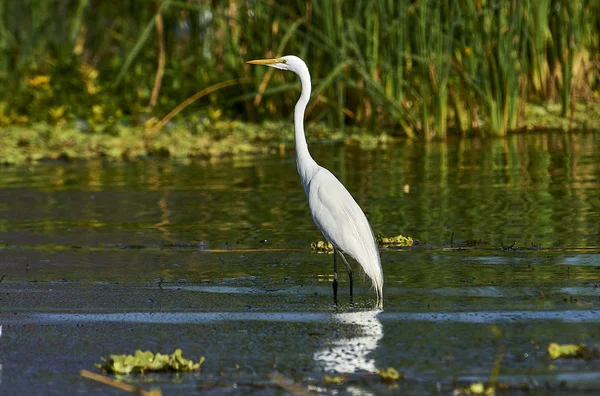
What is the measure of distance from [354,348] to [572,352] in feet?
3.03

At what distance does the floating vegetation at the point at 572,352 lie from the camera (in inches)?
189

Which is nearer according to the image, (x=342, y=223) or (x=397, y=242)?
(x=342, y=223)

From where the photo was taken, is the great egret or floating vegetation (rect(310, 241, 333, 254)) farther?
floating vegetation (rect(310, 241, 333, 254))

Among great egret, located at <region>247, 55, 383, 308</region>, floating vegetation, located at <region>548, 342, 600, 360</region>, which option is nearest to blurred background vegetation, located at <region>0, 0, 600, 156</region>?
great egret, located at <region>247, 55, 383, 308</region>

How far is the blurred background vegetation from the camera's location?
44.3 feet

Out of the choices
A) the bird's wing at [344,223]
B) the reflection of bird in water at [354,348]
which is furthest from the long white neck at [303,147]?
the reflection of bird in water at [354,348]

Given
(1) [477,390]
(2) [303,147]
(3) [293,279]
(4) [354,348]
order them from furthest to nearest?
(2) [303,147], (3) [293,279], (4) [354,348], (1) [477,390]

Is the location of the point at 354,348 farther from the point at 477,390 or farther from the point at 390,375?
the point at 477,390

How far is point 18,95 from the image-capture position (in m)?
17.1

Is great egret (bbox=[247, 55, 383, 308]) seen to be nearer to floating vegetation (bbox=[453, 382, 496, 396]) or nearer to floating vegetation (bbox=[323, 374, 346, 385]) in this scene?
floating vegetation (bbox=[323, 374, 346, 385])

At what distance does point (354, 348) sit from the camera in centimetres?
520

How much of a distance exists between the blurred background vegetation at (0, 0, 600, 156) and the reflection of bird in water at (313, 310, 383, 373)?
7.16 m

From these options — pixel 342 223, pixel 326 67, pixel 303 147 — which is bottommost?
pixel 342 223

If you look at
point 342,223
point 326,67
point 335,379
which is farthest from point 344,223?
point 326,67
